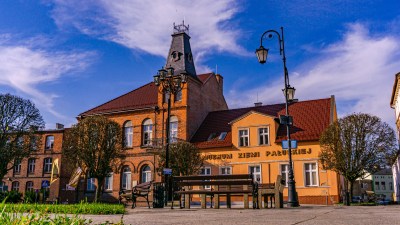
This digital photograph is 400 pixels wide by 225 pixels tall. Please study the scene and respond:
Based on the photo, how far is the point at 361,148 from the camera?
25516 millimetres

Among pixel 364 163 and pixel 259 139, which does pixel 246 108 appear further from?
pixel 364 163

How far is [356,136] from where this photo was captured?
25703mm

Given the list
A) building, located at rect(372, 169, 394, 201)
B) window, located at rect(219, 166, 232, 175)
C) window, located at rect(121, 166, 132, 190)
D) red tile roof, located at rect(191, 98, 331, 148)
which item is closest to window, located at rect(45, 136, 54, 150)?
window, located at rect(121, 166, 132, 190)

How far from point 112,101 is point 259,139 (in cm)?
1778

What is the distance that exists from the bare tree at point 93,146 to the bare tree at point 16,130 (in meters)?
5.83

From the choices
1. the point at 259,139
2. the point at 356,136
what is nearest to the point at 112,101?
the point at 259,139

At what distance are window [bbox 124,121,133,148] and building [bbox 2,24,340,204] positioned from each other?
3cm

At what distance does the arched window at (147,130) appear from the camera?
3841 centimetres

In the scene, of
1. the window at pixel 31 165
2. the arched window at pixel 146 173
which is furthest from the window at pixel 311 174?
the window at pixel 31 165

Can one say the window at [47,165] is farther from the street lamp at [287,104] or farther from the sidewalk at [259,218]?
the sidewalk at [259,218]

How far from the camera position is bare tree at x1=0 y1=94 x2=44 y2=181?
33.9 meters

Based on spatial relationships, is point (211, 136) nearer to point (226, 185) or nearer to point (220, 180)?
point (226, 185)

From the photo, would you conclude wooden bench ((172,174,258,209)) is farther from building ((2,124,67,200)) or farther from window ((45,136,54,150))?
window ((45,136,54,150))

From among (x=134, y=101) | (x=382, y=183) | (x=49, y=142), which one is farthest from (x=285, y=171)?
(x=382, y=183)
